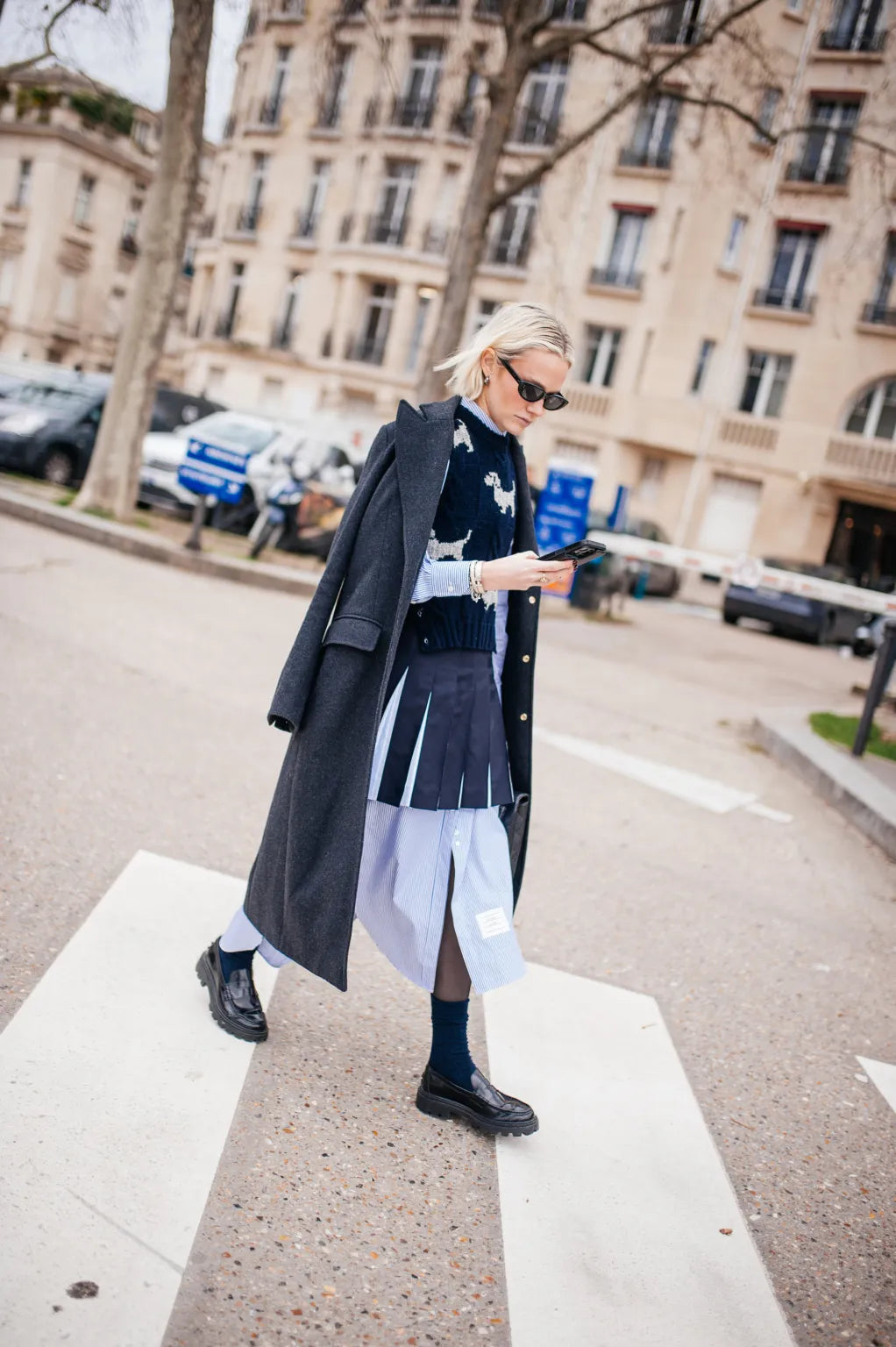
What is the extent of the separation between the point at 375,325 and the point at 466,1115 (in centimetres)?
3677

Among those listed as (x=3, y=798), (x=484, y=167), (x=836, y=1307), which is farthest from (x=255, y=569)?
(x=836, y=1307)

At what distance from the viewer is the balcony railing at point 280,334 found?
38.4 m

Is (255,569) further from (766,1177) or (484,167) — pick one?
(766,1177)

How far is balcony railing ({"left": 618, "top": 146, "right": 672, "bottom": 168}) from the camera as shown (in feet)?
108

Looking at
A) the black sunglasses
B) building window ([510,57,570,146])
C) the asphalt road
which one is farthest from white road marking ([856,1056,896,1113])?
building window ([510,57,570,146])

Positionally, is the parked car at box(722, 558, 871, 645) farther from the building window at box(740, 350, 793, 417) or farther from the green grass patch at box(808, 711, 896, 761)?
the building window at box(740, 350, 793, 417)

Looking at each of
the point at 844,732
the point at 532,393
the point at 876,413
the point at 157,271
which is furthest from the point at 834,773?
the point at 876,413

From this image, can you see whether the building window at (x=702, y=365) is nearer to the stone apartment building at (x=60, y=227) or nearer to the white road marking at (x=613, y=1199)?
the stone apartment building at (x=60, y=227)

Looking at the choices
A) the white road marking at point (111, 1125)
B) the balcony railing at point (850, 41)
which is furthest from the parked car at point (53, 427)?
the balcony railing at point (850, 41)

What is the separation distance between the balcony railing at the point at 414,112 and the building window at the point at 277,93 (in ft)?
16.0

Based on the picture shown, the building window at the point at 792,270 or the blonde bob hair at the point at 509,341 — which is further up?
the building window at the point at 792,270

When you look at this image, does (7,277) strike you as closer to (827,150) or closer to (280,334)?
(280,334)

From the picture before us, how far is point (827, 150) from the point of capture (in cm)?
3278

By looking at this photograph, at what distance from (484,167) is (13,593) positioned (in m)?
9.47
